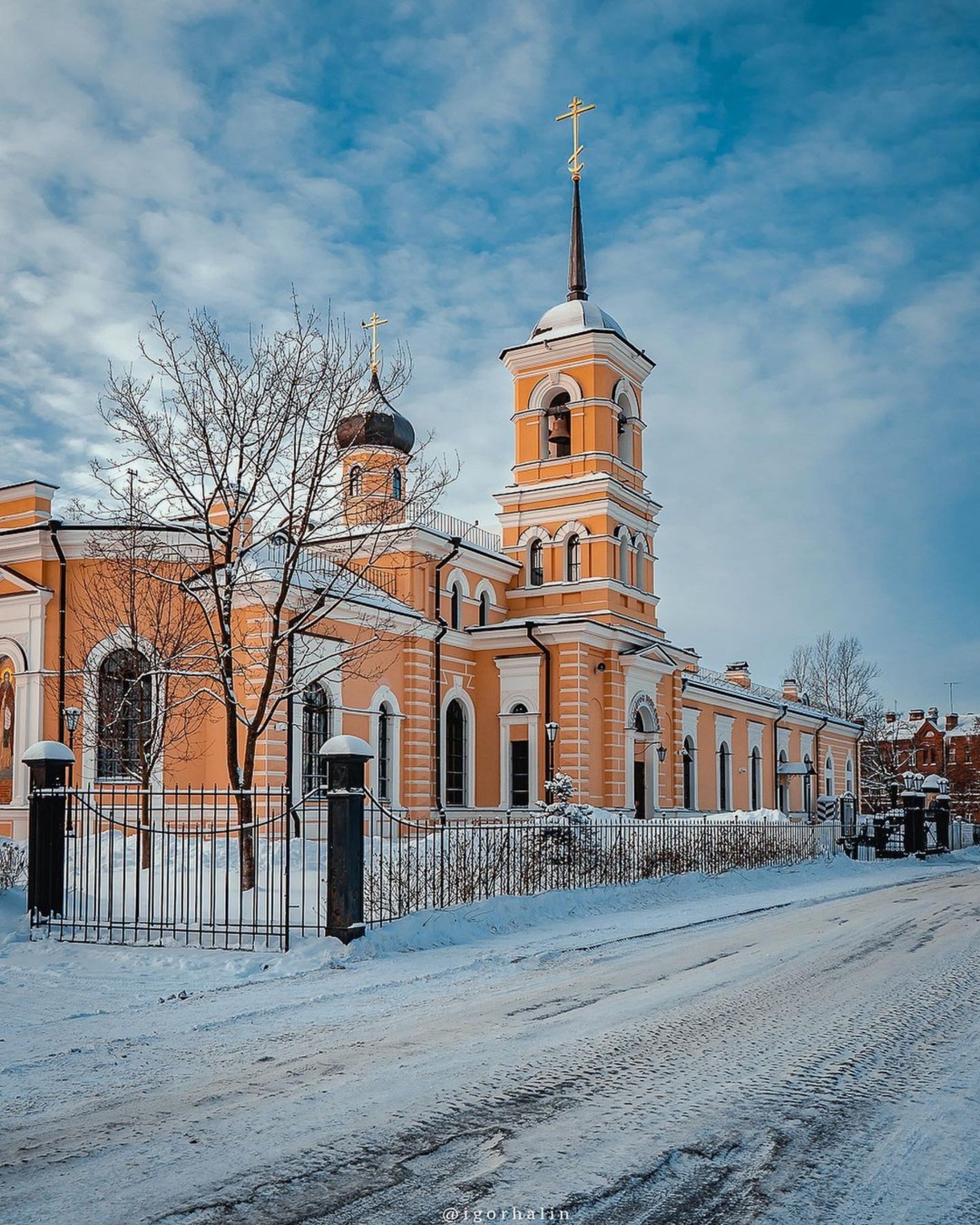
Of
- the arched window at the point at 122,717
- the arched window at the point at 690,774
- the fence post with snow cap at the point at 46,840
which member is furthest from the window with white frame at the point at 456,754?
the fence post with snow cap at the point at 46,840

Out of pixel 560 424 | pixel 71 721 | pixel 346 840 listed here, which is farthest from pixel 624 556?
pixel 346 840

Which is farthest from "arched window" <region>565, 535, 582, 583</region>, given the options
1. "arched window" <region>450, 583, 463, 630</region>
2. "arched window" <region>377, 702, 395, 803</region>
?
"arched window" <region>377, 702, 395, 803</region>

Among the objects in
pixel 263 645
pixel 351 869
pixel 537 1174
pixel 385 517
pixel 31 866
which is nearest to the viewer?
pixel 537 1174

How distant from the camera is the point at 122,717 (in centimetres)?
2077

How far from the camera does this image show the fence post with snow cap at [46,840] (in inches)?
444

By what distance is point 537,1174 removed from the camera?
4.34 meters

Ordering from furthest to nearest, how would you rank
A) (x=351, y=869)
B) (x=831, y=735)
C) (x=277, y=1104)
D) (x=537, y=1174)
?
(x=831, y=735)
(x=351, y=869)
(x=277, y=1104)
(x=537, y=1174)

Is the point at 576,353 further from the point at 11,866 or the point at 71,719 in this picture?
the point at 11,866

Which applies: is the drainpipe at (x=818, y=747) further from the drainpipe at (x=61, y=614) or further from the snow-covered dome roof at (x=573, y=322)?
the drainpipe at (x=61, y=614)

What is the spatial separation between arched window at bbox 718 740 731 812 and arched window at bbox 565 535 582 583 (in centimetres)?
1191

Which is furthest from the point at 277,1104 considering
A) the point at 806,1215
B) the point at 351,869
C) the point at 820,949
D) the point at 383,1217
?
the point at 820,949

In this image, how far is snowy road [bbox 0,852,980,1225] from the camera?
4.19 m

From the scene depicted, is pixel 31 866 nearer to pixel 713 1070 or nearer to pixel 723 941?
pixel 723 941

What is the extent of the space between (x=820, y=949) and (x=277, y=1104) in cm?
673
